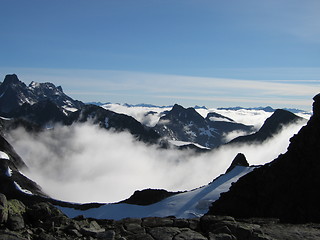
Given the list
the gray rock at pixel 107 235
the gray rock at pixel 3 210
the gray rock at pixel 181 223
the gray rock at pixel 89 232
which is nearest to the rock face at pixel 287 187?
the gray rock at pixel 181 223

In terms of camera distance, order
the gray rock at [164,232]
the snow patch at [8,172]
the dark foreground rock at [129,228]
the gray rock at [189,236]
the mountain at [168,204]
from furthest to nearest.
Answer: the snow patch at [8,172] < the mountain at [168,204] < the gray rock at [164,232] < the gray rock at [189,236] < the dark foreground rock at [129,228]

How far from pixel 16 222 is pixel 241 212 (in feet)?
165

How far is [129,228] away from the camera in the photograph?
1803cm

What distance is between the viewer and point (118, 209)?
8812 centimetres

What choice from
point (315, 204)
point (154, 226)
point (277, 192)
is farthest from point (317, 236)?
point (277, 192)

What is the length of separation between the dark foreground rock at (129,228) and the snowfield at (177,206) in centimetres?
5398

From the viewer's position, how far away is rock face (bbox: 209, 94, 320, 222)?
2047 inches

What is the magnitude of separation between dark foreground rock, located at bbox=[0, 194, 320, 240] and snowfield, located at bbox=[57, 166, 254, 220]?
54.0 meters

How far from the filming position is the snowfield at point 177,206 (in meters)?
74.9

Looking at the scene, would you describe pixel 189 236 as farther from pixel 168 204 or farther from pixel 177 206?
pixel 168 204

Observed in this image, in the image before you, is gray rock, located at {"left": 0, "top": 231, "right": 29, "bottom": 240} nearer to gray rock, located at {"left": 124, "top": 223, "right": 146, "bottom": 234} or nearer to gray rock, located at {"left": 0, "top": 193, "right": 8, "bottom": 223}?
gray rock, located at {"left": 0, "top": 193, "right": 8, "bottom": 223}

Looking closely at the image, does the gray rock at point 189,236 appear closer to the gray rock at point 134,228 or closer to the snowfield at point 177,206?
the gray rock at point 134,228

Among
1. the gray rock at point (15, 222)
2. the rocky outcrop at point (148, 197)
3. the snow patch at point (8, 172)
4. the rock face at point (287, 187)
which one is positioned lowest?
the snow patch at point (8, 172)

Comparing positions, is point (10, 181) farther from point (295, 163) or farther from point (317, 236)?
point (317, 236)
